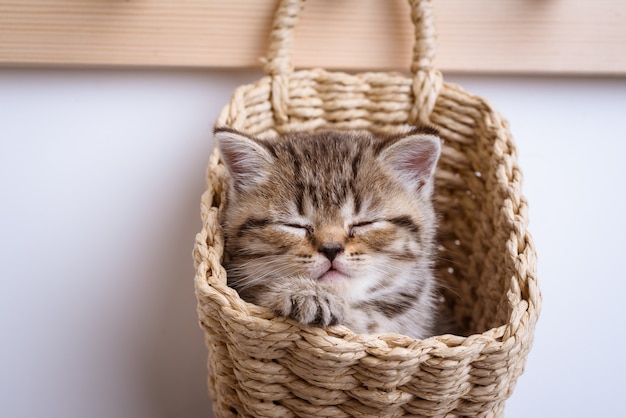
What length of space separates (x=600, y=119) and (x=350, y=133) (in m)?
0.73

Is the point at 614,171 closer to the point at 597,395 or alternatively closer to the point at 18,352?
the point at 597,395

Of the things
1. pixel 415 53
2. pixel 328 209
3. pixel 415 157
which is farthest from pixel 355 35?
pixel 328 209

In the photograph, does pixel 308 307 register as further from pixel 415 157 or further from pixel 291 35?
pixel 291 35

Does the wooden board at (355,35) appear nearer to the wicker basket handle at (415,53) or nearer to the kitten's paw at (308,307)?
the wicker basket handle at (415,53)

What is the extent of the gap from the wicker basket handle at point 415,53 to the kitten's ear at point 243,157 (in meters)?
0.26

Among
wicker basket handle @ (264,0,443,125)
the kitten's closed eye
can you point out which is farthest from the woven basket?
the kitten's closed eye

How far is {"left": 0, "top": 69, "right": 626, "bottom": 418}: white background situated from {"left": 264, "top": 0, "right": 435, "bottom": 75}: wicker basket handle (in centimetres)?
16

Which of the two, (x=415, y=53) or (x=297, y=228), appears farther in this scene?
(x=415, y=53)

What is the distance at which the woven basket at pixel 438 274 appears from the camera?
0.88m

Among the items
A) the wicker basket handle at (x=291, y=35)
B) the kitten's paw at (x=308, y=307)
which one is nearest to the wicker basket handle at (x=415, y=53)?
the wicker basket handle at (x=291, y=35)

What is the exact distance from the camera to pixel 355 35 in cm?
144

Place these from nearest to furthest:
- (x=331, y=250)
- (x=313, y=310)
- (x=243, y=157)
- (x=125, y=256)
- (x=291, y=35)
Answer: (x=313, y=310) → (x=331, y=250) → (x=243, y=157) → (x=291, y=35) → (x=125, y=256)

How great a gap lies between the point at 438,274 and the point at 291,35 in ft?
2.30

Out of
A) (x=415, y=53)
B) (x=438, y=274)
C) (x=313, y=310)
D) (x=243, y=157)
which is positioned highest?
(x=415, y=53)
